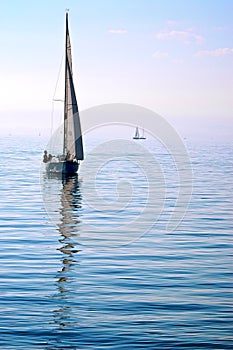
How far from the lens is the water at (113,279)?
20.0 m

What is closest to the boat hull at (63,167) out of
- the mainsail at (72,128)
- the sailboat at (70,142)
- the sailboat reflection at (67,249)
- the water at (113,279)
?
the sailboat at (70,142)

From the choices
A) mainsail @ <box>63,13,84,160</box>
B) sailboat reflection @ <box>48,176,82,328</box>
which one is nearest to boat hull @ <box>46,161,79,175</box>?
mainsail @ <box>63,13,84,160</box>

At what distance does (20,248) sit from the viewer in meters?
33.4

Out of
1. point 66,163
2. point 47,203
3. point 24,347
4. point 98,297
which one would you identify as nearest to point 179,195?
point 47,203

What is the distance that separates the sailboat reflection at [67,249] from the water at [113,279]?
5 cm

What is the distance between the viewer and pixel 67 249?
33844 millimetres

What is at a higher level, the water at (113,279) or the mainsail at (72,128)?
the mainsail at (72,128)

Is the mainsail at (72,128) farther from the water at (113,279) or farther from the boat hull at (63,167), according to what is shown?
the water at (113,279)

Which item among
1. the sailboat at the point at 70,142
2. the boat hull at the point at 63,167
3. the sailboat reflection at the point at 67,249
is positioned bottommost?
the sailboat reflection at the point at 67,249

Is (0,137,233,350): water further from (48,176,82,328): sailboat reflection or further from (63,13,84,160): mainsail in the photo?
(63,13,84,160): mainsail

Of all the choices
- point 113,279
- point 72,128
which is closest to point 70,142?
point 72,128

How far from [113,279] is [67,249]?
7.42 meters

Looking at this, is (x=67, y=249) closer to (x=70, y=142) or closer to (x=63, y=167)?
(x=63, y=167)

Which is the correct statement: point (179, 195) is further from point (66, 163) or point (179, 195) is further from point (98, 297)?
point (98, 297)
